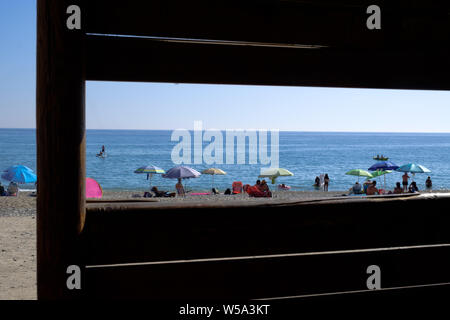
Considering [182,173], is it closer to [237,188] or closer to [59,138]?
[237,188]

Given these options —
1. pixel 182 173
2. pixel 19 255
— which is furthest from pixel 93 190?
pixel 19 255

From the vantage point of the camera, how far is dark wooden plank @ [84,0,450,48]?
5.20 ft

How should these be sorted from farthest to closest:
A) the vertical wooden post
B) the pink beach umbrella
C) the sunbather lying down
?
the sunbather lying down, the pink beach umbrella, the vertical wooden post

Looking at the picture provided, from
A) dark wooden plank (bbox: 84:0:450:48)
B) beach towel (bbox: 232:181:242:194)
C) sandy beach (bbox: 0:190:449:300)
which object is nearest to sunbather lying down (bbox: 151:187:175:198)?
beach towel (bbox: 232:181:242:194)

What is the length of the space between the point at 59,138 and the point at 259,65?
0.79 m

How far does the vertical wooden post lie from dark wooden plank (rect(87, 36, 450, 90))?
126 millimetres

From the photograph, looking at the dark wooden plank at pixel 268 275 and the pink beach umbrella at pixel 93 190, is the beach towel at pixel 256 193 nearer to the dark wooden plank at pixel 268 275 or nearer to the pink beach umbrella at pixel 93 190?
the pink beach umbrella at pixel 93 190

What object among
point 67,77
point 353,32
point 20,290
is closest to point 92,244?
point 67,77

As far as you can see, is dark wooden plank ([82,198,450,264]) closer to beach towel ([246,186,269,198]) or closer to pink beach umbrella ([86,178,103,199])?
pink beach umbrella ([86,178,103,199])

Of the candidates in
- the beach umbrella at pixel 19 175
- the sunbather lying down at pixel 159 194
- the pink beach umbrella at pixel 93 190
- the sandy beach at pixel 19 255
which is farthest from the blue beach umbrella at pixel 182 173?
the sandy beach at pixel 19 255

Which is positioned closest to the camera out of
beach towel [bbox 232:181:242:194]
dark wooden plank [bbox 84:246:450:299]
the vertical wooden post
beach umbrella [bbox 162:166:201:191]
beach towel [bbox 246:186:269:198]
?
the vertical wooden post

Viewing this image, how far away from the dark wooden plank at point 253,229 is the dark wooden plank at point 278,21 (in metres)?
0.62

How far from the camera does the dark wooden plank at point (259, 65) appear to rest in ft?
5.47
